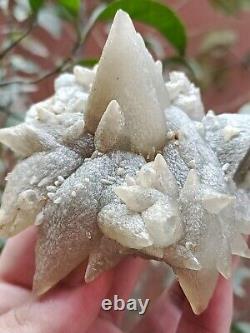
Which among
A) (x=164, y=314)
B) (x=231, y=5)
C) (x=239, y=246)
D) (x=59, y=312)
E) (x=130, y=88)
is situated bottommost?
(x=164, y=314)

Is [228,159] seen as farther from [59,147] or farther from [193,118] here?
[59,147]

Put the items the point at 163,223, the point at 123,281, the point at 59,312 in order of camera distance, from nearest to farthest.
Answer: the point at 163,223, the point at 59,312, the point at 123,281

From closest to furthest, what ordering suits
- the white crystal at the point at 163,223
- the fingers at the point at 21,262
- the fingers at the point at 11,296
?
the white crystal at the point at 163,223, the fingers at the point at 11,296, the fingers at the point at 21,262

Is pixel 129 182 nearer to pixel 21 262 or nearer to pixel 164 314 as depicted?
pixel 21 262

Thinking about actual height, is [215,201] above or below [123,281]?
above

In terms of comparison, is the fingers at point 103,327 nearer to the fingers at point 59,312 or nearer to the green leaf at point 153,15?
the fingers at point 59,312

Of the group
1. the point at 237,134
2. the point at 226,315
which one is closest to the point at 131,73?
the point at 237,134

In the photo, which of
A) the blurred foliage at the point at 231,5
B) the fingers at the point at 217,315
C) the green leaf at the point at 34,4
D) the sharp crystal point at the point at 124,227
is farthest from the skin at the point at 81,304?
the blurred foliage at the point at 231,5

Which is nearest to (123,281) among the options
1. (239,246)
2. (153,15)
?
(239,246)
